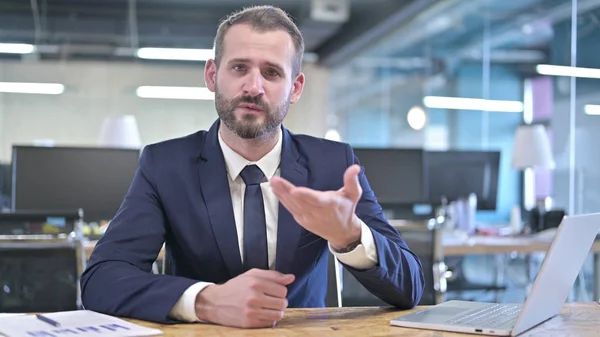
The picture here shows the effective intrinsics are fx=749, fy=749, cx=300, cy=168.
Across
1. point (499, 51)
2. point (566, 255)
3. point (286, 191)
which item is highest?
point (499, 51)

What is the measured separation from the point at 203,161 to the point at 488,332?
833mm

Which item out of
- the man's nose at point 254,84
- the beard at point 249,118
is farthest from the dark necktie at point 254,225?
the man's nose at point 254,84

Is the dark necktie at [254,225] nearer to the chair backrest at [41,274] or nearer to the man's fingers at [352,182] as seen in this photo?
the man's fingers at [352,182]

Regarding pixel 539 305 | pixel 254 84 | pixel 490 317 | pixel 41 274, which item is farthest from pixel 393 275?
pixel 41 274

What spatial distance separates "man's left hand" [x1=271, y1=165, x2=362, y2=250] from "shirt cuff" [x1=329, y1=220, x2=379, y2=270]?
0.10m

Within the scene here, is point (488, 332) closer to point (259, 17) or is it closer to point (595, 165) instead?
point (259, 17)

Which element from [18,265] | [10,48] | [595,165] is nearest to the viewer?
[18,265]

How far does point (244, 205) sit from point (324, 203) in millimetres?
557

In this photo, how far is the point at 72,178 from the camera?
4086 millimetres

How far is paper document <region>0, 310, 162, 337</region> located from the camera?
52.4 inches

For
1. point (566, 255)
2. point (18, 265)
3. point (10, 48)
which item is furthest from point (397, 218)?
point (10, 48)

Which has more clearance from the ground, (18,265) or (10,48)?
(10,48)

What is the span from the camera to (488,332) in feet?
4.57

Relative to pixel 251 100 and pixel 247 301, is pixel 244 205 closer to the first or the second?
pixel 251 100
